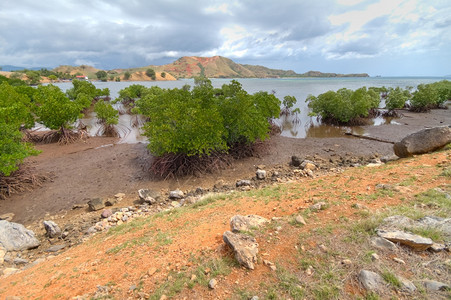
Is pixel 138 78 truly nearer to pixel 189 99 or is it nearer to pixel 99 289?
pixel 189 99

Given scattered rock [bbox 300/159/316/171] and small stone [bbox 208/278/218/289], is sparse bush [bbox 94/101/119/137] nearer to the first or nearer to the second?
scattered rock [bbox 300/159/316/171]

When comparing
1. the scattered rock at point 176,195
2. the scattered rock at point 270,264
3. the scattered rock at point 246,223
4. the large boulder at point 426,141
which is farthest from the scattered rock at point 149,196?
the large boulder at point 426,141

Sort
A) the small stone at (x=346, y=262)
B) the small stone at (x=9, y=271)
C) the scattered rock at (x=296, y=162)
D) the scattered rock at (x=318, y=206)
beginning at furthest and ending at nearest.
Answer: the scattered rock at (x=296, y=162) < the small stone at (x=9, y=271) < the scattered rock at (x=318, y=206) < the small stone at (x=346, y=262)

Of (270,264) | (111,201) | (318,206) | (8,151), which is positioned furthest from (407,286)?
(8,151)

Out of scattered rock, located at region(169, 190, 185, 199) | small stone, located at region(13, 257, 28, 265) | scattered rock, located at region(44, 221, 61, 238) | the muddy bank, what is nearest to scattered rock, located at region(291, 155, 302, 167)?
the muddy bank

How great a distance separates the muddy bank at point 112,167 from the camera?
10.1 metres

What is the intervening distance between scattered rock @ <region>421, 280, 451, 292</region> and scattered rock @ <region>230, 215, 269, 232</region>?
2.63 m

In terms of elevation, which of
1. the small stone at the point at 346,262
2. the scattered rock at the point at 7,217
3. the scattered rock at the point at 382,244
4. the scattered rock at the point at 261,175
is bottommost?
the scattered rock at the point at 7,217

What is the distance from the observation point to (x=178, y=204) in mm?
9117

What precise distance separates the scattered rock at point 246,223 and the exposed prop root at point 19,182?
1101 centimetres

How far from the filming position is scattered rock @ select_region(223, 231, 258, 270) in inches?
146

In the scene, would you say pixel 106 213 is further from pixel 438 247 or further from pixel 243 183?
pixel 438 247

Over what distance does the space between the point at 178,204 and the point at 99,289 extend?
5421mm

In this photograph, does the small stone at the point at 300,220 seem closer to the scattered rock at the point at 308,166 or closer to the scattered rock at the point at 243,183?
the scattered rock at the point at 243,183
